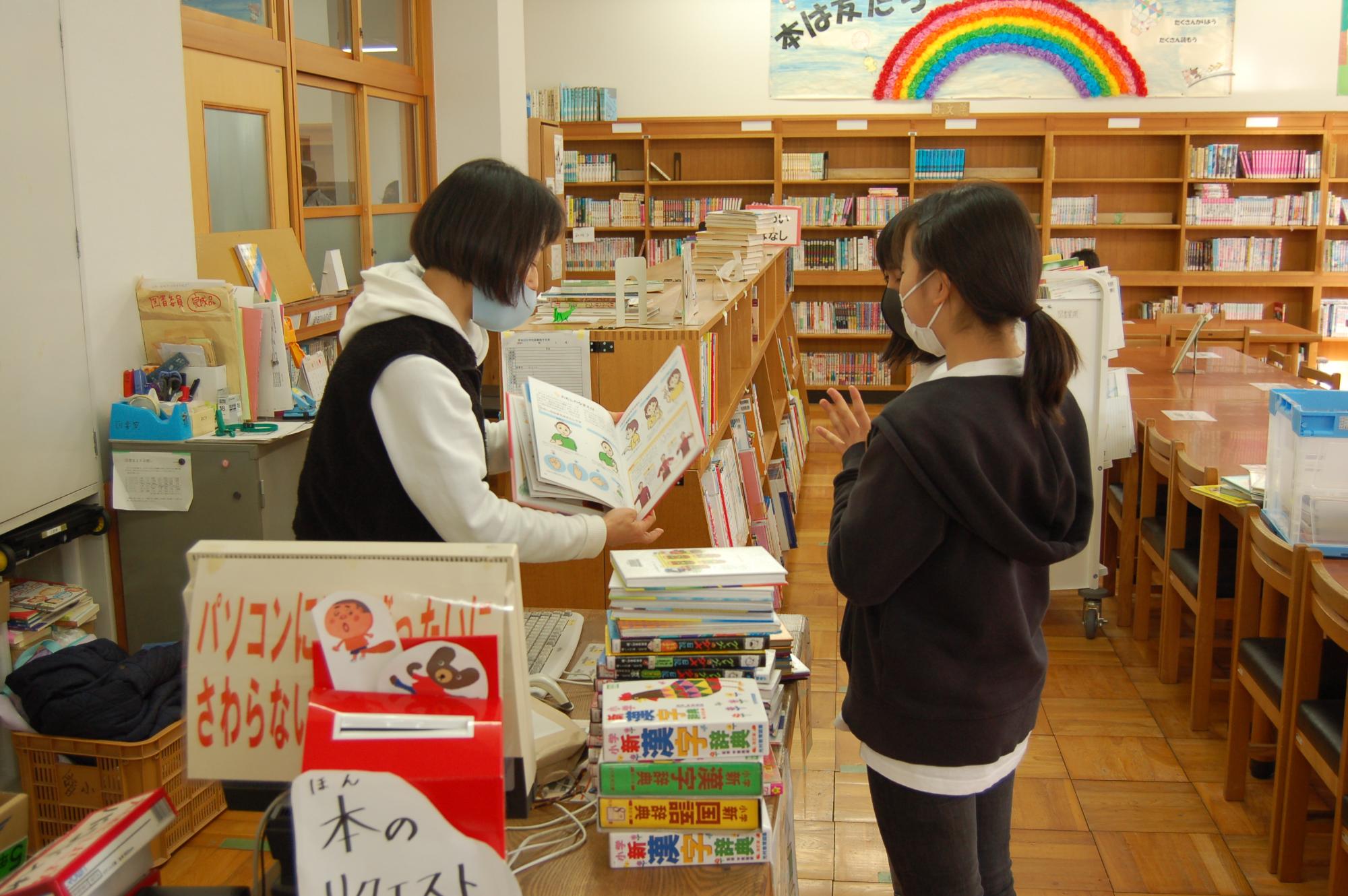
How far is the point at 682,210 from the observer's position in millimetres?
8922

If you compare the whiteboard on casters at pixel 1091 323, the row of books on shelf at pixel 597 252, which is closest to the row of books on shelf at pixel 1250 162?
the row of books on shelf at pixel 597 252

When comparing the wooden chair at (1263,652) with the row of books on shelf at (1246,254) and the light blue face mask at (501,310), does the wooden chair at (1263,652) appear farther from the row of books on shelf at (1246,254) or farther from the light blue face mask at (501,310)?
the row of books on shelf at (1246,254)

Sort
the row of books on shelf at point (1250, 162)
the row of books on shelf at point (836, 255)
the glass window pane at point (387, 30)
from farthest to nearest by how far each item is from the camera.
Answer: the row of books on shelf at point (836, 255) → the row of books on shelf at point (1250, 162) → the glass window pane at point (387, 30)

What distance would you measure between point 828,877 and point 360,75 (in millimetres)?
4161

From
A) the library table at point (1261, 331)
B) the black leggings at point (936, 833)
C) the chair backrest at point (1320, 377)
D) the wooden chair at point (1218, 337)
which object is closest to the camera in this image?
the black leggings at point (936, 833)

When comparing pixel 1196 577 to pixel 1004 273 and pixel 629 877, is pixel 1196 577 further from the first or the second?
pixel 629 877

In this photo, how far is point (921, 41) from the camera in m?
8.60

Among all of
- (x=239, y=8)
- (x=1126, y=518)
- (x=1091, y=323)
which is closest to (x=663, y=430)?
(x=1091, y=323)

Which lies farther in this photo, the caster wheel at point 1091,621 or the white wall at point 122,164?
the caster wheel at point 1091,621

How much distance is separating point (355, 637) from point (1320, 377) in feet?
18.5

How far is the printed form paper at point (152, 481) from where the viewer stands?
2.92 meters

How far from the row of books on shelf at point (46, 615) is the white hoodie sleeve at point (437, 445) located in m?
1.45

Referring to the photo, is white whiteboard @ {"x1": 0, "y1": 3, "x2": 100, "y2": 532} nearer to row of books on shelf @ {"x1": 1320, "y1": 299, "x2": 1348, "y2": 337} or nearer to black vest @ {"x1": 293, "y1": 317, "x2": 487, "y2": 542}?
black vest @ {"x1": 293, "y1": 317, "x2": 487, "y2": 542}

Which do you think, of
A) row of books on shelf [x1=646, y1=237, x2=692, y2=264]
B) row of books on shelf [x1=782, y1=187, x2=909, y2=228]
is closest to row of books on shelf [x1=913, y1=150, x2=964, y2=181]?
row of books on shelf [x1=782, y1=187, x2=909, y2=228]
